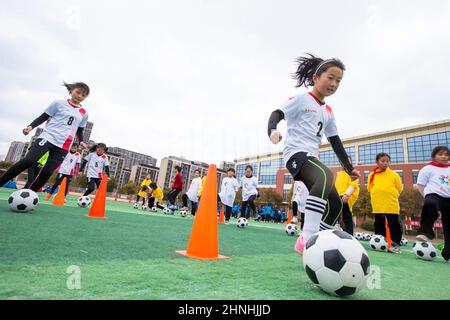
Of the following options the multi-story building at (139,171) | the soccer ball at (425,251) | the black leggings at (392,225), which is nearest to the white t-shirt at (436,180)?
the black leggings at (392,225)

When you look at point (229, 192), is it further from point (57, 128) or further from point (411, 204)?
point (411, 204)

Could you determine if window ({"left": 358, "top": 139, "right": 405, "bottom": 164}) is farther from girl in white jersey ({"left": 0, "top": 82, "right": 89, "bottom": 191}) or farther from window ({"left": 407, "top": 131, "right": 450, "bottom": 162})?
girl in white jersey ({"left": 0, "top": 82, "right": 89, "bottom": 191})

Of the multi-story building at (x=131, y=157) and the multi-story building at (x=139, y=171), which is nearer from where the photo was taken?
the multi-story building at (x=139, y=171)

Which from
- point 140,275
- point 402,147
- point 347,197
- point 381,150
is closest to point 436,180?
point 347,197

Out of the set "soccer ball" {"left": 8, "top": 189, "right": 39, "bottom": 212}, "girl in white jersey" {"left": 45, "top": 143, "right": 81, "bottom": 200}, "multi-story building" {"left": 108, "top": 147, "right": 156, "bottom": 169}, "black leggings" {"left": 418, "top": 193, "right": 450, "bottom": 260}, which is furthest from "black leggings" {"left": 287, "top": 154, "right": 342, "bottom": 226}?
"multi-story building" {"left": 108, "top": 147, "right": 156, "bottom": 169}

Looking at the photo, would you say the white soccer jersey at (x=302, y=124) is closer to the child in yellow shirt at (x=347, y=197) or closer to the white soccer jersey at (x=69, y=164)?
the child in yellow shirt at (x=347, y=197)

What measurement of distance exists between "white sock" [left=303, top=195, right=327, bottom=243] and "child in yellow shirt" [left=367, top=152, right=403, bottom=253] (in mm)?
3614

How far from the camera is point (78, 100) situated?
4.88m

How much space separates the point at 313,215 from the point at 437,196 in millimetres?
3583

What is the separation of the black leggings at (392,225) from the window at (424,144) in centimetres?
4092

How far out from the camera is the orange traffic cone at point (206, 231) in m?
2.51

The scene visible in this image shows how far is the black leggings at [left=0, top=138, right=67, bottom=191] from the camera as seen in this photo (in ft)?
13.5
